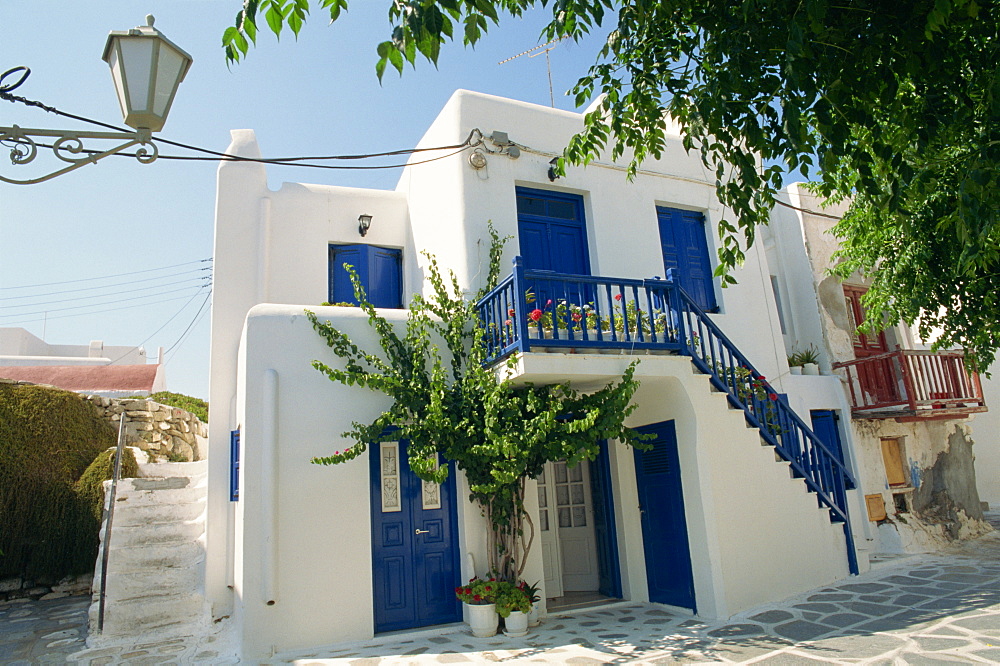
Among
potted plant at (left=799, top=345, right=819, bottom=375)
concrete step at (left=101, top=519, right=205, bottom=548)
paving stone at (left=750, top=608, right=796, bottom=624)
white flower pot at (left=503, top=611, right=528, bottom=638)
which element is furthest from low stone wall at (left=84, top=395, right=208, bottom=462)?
potted plant at (left=799, top=345, right=819, bottom=375)

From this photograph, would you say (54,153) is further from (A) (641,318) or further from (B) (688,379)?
(B) (688,379)

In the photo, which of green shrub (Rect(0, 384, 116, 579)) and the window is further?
green shrub (Rect(0, 384, 116, 579))

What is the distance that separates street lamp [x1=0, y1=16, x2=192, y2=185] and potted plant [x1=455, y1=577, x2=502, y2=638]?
541cm

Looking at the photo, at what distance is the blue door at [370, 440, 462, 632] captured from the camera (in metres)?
7.43

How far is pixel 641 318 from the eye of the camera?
7.52 metres

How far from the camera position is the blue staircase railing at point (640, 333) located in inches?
280

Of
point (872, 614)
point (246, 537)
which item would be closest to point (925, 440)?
point (872, 614)

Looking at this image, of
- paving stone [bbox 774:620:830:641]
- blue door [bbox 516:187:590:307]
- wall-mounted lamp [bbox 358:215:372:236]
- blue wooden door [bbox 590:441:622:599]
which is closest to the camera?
paving stone [bbox 774:620:830:641]

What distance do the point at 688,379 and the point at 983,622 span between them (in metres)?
3.56

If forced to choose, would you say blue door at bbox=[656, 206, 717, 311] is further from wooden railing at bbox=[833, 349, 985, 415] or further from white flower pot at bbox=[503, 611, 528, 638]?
white flower pot at bbox=[503, 611, 528, 638]

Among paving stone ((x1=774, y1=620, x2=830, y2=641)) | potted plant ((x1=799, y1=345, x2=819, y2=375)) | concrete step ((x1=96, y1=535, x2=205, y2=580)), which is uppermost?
potted plant ((x1=799, y1=345, x2=819, y2=375))

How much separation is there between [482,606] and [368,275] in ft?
17.2

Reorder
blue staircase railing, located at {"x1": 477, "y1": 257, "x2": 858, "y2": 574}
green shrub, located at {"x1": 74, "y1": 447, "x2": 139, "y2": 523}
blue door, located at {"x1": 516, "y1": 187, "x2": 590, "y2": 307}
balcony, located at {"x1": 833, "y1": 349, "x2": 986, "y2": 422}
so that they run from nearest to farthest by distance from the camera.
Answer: blue staircase railing, located at {"x1": 477, "y1": 257, "x2": 858, "y2": 574}
blue door, located at {"x1": 516, "y1": 187, "x2": 590, "y2": 307}
green shrub, located at {"x1": 74, "y1": 447, "x2": 139, "y2": 523}
balcony, located at {"x1": 833, "y1": 349, "x2": 986, "y2": 422}

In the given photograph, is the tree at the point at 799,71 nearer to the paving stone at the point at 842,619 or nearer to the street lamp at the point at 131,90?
the street lamp at the point at 131,90
